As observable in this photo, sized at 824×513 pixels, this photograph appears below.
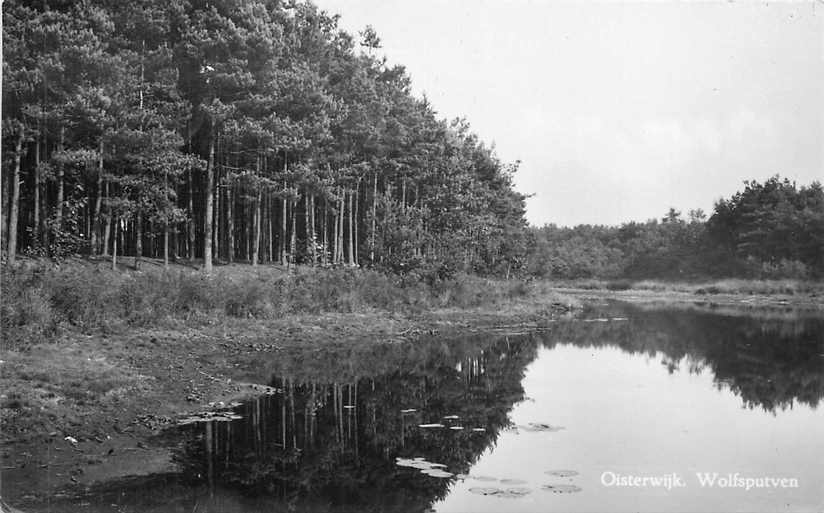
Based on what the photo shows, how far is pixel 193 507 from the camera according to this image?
830 centimetres

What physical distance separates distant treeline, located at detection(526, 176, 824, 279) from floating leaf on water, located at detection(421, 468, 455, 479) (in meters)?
44.2

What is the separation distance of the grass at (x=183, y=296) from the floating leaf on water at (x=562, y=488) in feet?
37.9

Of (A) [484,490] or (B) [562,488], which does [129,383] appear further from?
(B) [562,488]

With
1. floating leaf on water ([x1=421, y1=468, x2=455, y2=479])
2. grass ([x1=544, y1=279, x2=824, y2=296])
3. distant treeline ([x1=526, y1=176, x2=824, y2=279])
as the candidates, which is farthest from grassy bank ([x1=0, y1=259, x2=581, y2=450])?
grass ([x1=544, y1=279, x2=824, y2=296])

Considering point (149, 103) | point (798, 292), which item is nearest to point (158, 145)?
point (149, 103)

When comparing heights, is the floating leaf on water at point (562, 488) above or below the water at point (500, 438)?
below

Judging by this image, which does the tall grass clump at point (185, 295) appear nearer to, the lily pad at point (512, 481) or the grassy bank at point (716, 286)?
the lily pad at point (512, 481)

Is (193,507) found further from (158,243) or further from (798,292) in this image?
(798,292)

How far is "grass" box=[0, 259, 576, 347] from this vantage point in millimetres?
16688

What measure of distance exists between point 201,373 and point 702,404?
1107 centimetres

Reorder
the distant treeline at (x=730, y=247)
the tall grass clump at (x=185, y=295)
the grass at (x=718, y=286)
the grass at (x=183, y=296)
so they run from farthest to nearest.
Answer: the grass at (x=718, y=286), the distant treeline at (x=730, y=247), the tall grass clump at (x=185, y=295), the grass at (x=183, y=296)

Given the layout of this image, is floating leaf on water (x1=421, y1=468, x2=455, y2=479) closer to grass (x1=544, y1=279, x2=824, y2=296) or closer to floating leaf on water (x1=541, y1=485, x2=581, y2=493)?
floating leaf on water (x1=541, y1=485, x2=581, y2=493)

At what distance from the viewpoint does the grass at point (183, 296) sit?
1669cm

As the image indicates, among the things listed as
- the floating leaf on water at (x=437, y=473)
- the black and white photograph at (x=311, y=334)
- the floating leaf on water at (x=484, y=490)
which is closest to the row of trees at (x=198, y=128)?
the black and white photograph at (x=311, y=334)
